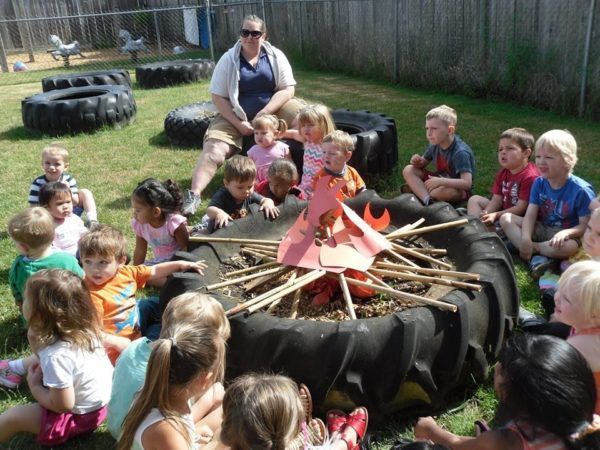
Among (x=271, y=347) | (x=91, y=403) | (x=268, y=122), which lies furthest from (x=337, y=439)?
(x=268, y=122)

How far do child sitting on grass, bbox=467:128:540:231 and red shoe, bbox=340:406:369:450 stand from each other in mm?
2513

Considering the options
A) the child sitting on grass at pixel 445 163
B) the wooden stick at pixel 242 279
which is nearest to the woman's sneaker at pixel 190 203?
the child sitting on grass at pixel 445 163

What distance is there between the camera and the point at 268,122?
5.75m

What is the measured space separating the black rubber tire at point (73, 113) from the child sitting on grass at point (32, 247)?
5953mm

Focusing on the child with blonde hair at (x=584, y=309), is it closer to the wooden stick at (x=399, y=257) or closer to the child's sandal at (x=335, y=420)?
the child's sandal at (x=335, y=420)

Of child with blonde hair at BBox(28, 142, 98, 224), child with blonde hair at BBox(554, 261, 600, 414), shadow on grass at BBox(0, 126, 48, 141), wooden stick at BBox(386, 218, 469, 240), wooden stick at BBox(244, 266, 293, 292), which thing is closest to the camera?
child with blonde hair at BBox(554, 261, 600, 414)

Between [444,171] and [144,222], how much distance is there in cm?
286

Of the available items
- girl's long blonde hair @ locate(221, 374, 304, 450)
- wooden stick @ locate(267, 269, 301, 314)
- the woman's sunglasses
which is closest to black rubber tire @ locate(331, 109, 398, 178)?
the woman's sunglasses

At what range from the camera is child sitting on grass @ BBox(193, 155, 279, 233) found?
4.61 meters

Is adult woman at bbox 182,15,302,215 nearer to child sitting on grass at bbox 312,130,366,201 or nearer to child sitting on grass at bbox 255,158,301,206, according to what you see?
child sitting on grass at bbox 255,158,301,206

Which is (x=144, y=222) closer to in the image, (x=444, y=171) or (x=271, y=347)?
(x=271, y=347)

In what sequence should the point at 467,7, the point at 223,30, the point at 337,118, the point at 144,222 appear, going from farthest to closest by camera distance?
the point at 223,30 < the point at 467,7 < the point at 337,118 < the point at 144,222

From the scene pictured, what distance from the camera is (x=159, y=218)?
4.49 metres

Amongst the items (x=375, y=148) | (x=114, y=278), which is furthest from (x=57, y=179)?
(x=375, y=148)
